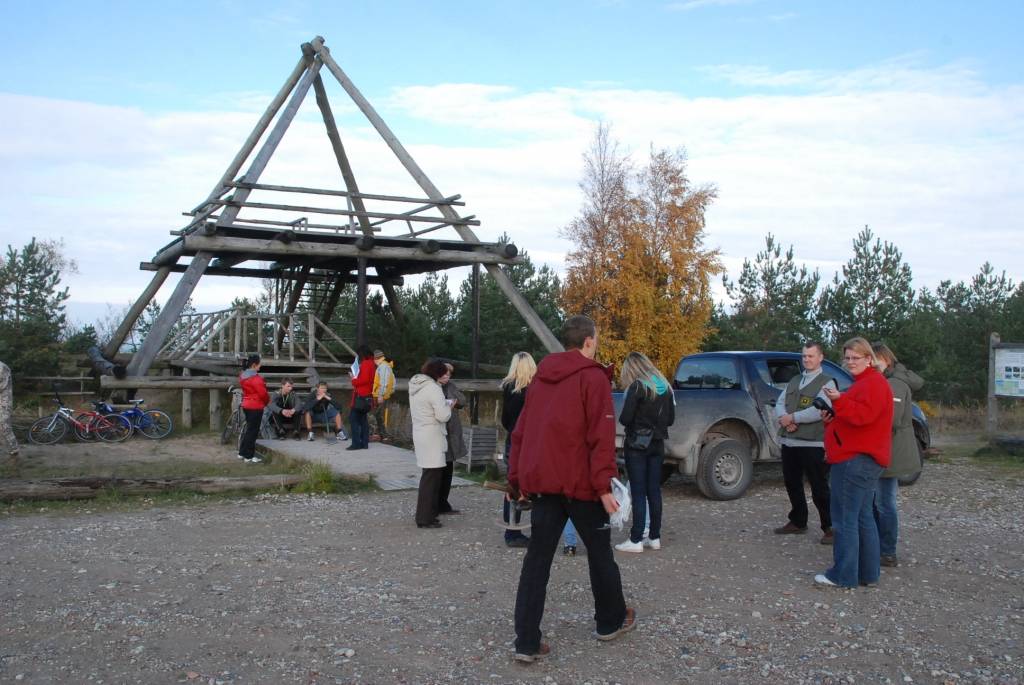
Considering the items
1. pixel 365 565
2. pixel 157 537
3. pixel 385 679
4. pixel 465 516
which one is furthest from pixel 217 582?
pixel 465 516

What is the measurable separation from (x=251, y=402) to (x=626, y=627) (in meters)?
9.05

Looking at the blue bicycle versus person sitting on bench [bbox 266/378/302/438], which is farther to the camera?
the blue bicycle

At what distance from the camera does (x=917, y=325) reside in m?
26.2

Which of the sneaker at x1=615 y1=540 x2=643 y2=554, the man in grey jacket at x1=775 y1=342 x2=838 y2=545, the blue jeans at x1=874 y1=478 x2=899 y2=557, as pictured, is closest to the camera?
the blue jeans at x1=874 y1=478 x2=899 y2=557

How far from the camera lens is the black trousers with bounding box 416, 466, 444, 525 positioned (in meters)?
8.86

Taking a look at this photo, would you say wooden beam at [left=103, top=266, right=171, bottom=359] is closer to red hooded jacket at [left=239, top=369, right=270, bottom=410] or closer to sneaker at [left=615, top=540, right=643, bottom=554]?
red hooded jacket at [left=239, top=369, right=270, bottom=410]

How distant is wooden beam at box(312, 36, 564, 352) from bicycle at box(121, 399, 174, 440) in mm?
6826

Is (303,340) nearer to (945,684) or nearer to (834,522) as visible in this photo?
(834,522)

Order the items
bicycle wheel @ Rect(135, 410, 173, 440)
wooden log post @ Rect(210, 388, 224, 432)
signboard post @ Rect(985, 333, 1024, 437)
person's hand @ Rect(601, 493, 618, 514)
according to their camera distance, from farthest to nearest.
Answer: wooden log post @ Rect(210, 388, 224, 432) → bicycle wheel @ Rect(135, 410, 173, 440) → signboard post @ Rect(985, 333, 1024, 437) → person's hand @ Rect(601, 493, 618, 514)

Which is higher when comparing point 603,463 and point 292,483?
point 603,463

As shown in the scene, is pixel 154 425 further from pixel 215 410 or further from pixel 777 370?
pixel 777 370

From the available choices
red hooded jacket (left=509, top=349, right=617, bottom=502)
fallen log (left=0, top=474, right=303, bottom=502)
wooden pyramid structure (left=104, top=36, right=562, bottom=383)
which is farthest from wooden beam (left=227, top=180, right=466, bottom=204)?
red hooded jacket (left=509, top=349, right=617, bottom=502)

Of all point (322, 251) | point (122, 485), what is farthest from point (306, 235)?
point (122, 485)

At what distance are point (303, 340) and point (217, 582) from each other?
16128 millimetres
